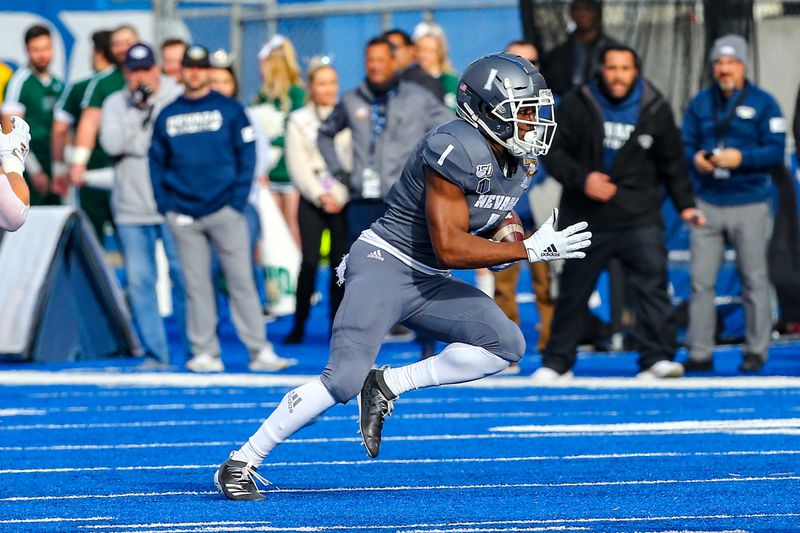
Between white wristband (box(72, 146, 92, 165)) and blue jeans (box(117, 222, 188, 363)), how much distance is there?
719 millimetres

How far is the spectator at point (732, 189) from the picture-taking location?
11180 mm

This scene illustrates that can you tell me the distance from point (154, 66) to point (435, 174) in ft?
19.5

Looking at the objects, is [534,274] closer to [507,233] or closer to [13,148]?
[507,233]

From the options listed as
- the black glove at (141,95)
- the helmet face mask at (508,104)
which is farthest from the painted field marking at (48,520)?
the black glove at (141,95)

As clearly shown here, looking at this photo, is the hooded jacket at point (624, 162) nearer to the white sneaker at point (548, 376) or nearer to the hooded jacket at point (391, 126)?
the white sneaker at point (548, 376)

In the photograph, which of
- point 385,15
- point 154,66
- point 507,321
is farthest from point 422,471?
point 385,15

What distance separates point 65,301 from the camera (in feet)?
40.7

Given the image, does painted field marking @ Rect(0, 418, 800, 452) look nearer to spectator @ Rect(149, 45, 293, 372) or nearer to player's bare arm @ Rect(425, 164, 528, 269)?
player's bare arm @ Rect(425, 164, 528, 269)

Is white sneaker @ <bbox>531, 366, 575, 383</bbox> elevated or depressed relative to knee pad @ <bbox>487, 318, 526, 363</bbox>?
depressed

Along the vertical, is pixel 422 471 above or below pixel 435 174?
below

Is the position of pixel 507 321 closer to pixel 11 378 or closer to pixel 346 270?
pixel 346 270

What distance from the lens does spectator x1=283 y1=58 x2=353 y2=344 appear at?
13.0 metres

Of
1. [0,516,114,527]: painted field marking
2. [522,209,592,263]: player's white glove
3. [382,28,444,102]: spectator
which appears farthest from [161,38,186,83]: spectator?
[0,516,114,527]: painted field marking

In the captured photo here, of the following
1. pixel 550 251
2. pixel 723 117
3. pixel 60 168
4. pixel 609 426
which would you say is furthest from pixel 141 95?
pixel 550 251
